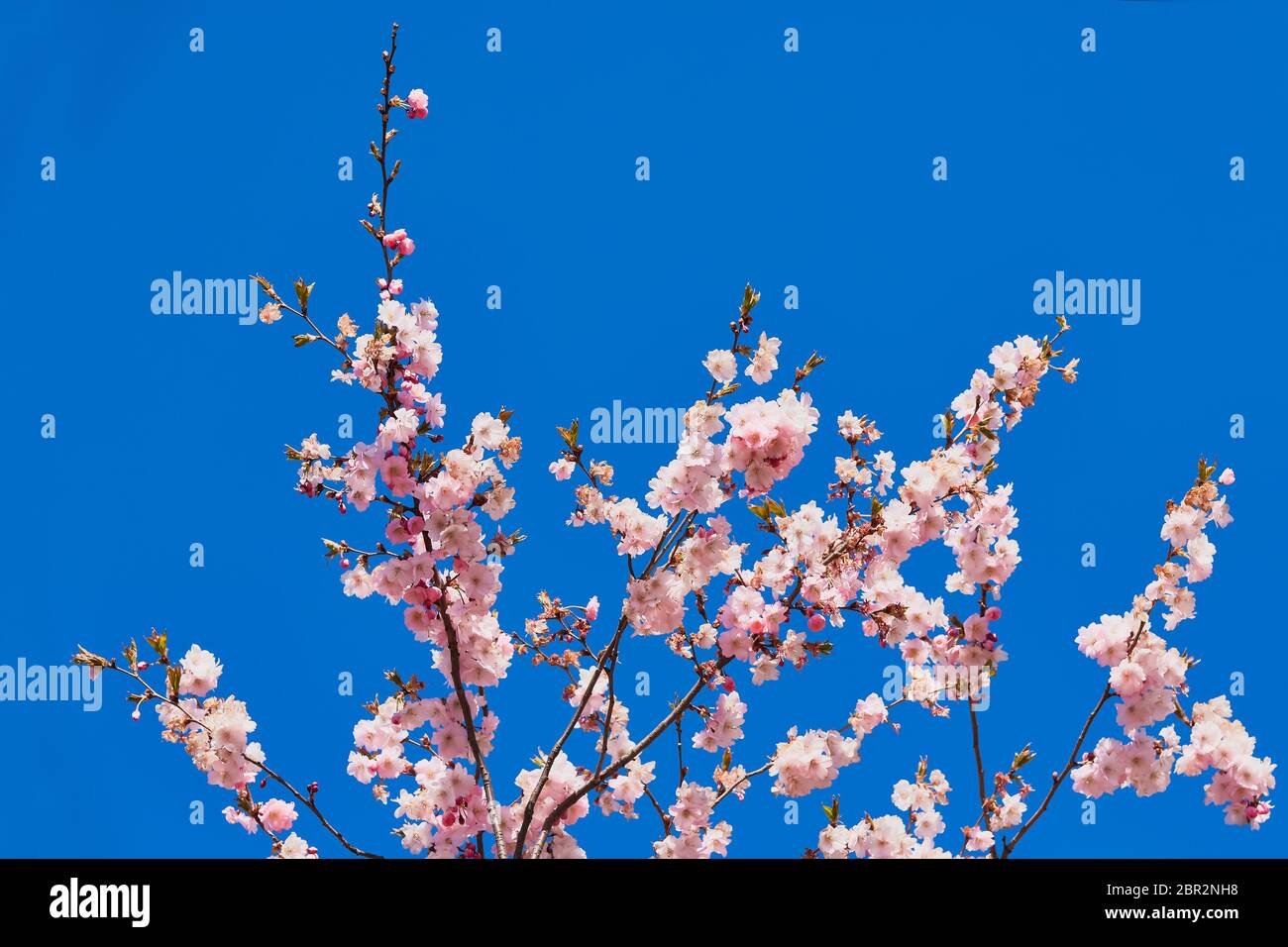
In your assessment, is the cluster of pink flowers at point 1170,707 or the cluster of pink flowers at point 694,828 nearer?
the cluster of pink flowers at point 1170,707

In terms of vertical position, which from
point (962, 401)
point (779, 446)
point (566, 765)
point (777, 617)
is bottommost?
point (566, 765)

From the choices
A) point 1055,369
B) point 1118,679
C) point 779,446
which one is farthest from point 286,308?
point 1118,679

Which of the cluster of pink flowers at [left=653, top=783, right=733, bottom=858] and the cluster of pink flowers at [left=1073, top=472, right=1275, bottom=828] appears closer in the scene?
the cluster of pink flowers at [left=1073, top=472, right=1275, bottom=828]

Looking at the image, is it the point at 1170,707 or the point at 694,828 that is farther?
the point at 694,828

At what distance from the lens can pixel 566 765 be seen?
14.0 ft

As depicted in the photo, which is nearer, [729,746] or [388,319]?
[388,319]

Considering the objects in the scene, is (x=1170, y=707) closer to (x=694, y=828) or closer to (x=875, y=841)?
(x=875, y=841)

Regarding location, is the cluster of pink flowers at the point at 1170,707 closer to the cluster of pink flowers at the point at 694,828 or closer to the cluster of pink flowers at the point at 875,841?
the cluster of pink flowers at the point at 875,841

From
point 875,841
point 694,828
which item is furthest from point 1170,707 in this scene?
point 694,828

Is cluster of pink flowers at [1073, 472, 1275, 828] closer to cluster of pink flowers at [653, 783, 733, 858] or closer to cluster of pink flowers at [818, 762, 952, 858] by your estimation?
cluster of pink flowers at [818, 762, 952, 858]
